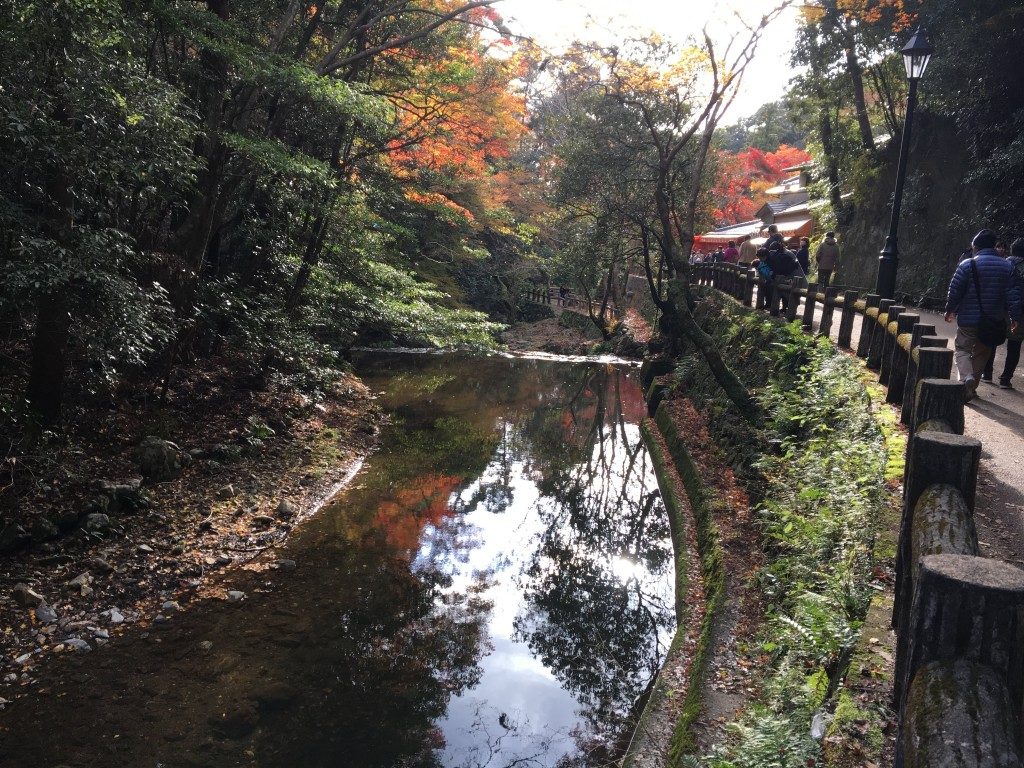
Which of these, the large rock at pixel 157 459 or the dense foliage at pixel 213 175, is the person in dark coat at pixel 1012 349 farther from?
the large rock at pixel 157 459

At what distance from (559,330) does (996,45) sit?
22583mm

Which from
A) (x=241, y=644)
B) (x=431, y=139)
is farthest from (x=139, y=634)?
(x=431, y=139)

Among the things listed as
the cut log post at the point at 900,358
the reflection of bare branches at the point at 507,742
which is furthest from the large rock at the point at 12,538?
the cut log post at the point at 900,358

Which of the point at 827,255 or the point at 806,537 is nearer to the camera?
the point at 806,537

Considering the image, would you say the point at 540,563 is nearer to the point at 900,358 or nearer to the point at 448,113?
the point at 900,358

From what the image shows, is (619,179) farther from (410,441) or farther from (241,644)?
(241,644)

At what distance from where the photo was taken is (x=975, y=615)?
183 cm

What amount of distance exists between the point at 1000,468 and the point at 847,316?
15.1ft

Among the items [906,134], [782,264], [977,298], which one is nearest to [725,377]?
[782,264]

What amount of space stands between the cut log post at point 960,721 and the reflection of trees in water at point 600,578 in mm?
4916

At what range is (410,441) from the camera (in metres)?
14.7

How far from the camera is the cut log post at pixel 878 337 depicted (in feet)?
25.7

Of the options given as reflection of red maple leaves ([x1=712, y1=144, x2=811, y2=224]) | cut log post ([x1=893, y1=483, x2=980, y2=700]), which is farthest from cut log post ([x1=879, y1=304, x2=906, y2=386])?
reflection of red maple leaves ([x1=712, y1=144, x2=811, y2=224])

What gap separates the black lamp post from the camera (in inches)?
394
